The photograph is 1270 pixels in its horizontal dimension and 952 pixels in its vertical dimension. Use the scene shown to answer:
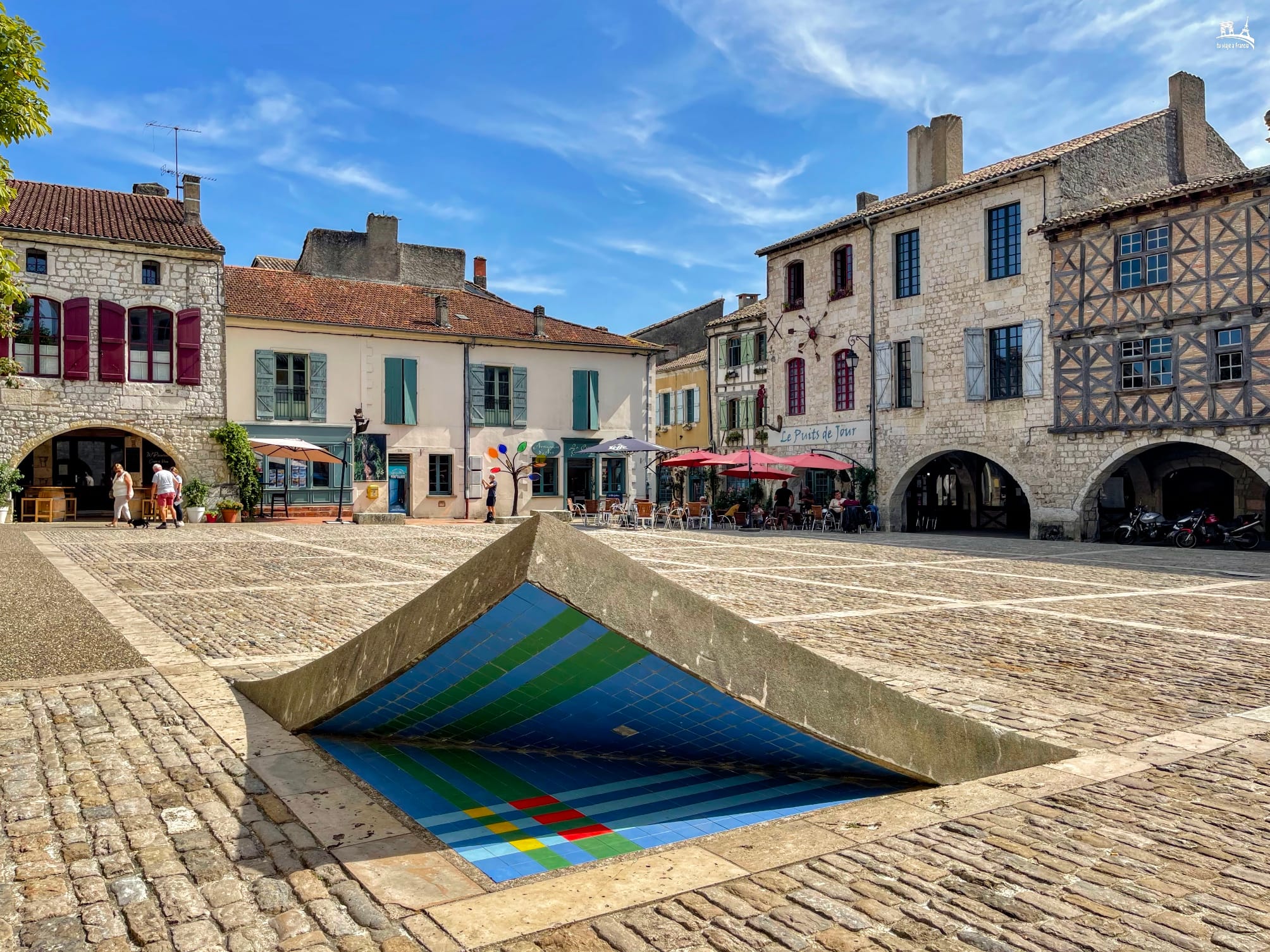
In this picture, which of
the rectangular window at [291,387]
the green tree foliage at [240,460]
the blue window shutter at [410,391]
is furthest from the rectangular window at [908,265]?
the green tree foliage at [240,460]

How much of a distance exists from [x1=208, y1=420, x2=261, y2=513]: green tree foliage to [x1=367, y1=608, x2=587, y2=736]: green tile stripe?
22.8 metres

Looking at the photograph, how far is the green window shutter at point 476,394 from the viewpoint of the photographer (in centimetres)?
2945

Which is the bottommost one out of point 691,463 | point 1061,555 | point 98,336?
point 1061,555

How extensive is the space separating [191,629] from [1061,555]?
45.7 ft

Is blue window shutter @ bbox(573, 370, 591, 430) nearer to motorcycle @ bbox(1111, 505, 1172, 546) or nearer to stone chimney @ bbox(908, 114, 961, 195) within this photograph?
stone chimney @ bbox(908, 114, 961, 195)

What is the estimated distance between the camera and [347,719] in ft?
12.3

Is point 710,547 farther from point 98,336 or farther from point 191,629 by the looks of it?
point 98,336

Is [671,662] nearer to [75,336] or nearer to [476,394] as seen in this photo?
[75,336]

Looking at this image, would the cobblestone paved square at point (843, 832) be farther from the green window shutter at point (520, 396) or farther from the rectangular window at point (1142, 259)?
the green window shutter at point (520, 396)

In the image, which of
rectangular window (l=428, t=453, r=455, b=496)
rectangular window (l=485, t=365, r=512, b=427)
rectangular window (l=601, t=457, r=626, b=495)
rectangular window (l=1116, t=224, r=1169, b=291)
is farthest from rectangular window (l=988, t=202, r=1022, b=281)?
rectangular window (l=428, t=453, r=455, b=496)

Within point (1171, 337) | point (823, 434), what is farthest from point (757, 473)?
point (1171, 337)

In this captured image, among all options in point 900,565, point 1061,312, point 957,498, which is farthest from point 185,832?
point 957,498

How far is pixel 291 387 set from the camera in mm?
Answer: 26891

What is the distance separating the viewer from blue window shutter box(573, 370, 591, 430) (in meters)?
31.2
